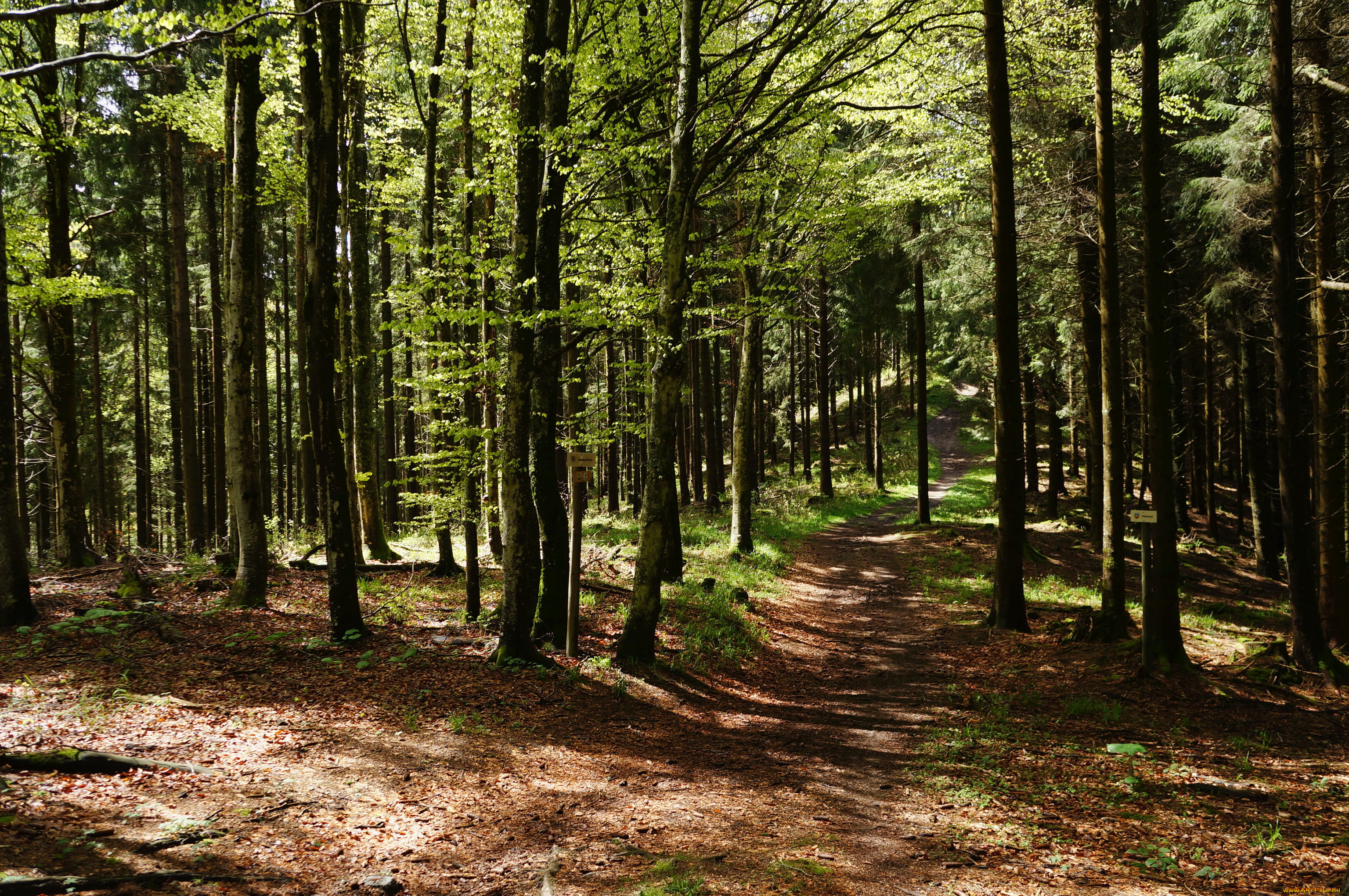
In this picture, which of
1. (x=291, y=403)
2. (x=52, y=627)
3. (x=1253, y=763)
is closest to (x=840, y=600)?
(x=1253, y=763)

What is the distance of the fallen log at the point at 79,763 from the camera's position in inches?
184

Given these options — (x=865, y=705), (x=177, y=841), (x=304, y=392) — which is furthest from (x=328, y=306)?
(x=304, y=392)

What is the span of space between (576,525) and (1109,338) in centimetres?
770

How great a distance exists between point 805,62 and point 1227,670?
415 inches

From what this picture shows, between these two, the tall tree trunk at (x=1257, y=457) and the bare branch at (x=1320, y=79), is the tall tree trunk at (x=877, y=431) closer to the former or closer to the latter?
the tall tree trunk at (x=1257, y=457)

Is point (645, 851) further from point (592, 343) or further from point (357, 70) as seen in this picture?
point (357, 70)

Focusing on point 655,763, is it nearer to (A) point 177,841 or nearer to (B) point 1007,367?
(A) point 177,841

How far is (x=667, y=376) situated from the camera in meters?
8.76

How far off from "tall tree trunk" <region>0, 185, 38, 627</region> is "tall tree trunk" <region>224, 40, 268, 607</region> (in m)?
2.15

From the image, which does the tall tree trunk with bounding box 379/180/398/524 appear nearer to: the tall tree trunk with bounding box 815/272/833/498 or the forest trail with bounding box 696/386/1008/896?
the forest trail with bounding box 696/386/1008/896

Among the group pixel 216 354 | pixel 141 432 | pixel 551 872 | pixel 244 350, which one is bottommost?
pixel 551 872

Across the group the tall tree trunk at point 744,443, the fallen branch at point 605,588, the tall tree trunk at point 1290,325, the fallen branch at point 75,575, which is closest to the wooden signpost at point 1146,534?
the tall tree trunk at point 1290,325

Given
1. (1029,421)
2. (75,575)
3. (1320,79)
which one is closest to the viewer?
(1320,79)

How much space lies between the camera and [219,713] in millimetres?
6219
